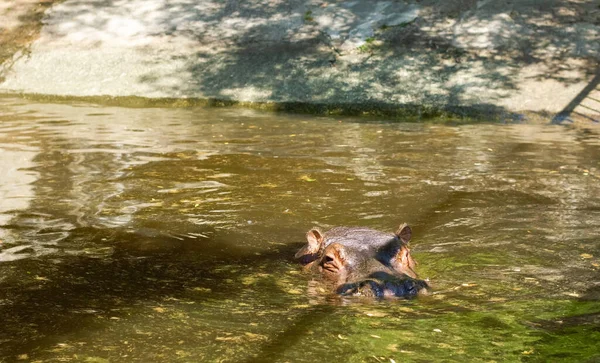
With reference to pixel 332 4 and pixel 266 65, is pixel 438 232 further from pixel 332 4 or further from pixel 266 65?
pixel 332 4

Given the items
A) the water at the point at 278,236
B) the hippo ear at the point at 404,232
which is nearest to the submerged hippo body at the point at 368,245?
the hippo ear at the point at 404,232

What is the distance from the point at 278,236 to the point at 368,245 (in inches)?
54.1

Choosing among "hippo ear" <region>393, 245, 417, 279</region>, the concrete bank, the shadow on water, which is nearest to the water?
the shadow on water

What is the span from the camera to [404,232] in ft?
20.4

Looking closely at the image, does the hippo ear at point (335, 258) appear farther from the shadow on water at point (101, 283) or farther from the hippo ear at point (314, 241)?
the shadow on water at point (101, 283)

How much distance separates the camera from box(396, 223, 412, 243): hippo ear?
20.3ft

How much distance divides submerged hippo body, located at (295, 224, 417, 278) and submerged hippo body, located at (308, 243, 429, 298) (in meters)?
0.05

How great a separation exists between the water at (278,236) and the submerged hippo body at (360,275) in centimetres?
10

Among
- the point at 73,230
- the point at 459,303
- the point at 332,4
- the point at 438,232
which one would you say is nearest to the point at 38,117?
the point at 332,4

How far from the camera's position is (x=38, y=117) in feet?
41.8

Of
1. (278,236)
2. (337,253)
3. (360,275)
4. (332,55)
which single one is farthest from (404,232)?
(332,55)

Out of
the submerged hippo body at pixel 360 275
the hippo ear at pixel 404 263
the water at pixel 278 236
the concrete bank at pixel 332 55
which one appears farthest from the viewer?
the concrete bank at pixel 332 55

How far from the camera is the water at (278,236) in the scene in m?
4.46

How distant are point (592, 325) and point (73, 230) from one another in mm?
3804
